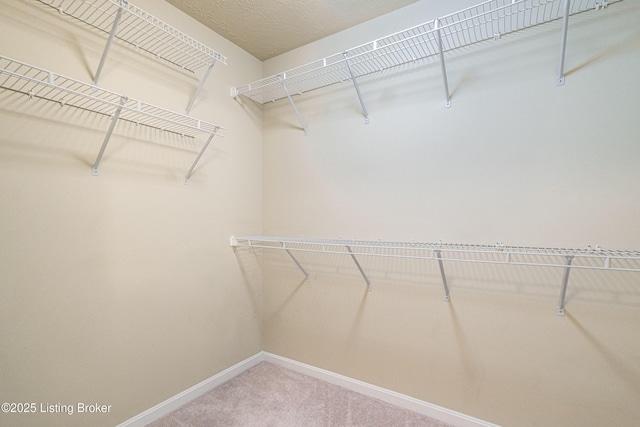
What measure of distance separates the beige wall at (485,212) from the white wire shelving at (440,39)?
0.05m

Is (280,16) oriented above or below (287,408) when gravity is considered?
above

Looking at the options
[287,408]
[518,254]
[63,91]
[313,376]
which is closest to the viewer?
[63,91]

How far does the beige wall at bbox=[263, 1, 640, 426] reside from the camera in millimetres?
1270

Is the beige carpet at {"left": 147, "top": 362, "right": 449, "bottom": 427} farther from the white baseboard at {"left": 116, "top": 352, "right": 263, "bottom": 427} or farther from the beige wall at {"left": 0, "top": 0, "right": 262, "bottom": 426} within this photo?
the beige wall at {"left": 0, "top": 0, "right": 262, "bottom": 426}

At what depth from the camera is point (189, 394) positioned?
1.77 meters

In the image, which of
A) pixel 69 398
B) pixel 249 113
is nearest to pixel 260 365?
pixel 69 398

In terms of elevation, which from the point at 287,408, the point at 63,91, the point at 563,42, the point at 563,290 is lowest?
the point at 287,408

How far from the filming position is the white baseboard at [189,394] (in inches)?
60.6

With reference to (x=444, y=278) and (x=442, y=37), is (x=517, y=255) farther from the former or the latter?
(x=442, y=37)

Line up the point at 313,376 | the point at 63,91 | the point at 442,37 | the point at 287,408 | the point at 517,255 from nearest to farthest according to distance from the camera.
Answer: the point at 63,91, the point at 517,255, the point at 442,37, the point at 287,408, the point at 313,376

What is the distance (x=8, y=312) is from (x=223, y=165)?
4.23 feet

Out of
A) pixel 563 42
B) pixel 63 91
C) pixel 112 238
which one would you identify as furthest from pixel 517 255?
pixel 63 91

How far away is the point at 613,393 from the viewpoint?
4.12ft

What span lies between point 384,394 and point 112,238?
1.80m
